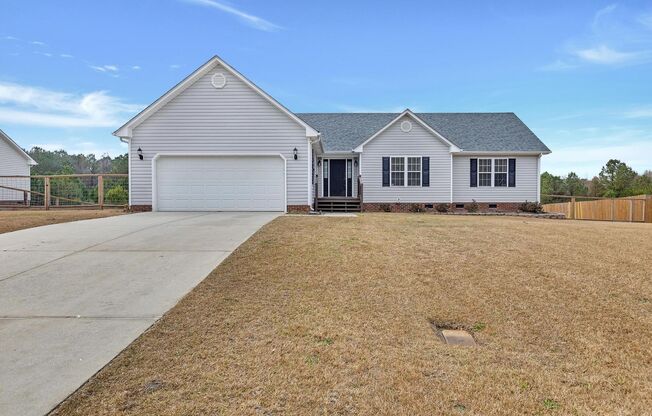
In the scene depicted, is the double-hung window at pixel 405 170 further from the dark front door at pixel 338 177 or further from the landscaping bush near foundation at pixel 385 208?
the dark front door at pixel 338 177

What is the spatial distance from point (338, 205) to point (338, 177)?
279 centimetres

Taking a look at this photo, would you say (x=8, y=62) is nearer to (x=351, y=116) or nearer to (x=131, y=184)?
(x=131, y=184)

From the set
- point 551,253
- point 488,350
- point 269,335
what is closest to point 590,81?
point 551,253

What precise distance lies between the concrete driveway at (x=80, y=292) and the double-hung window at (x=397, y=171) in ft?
37.5

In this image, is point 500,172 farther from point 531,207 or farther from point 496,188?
point 531,207

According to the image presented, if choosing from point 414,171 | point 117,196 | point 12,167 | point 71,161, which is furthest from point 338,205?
point 71,161

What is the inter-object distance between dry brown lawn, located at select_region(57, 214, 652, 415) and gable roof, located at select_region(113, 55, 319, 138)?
9047 millimetres

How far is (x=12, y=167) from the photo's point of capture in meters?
27.9

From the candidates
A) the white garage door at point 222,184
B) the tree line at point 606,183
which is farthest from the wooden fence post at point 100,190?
the tree line at point 606,183

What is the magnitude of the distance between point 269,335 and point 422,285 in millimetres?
2729

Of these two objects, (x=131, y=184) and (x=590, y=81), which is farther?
(x=590, y=81)

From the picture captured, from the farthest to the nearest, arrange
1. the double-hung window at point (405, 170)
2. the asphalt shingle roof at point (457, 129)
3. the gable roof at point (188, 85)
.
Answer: the asphalt shingle roof at point (457, 129)
the double-hung window at point (405, 170)
the gable roof at point (188, 85)

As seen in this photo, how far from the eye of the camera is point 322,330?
4387 mm

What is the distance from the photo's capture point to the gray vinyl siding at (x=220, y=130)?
1591 cm
